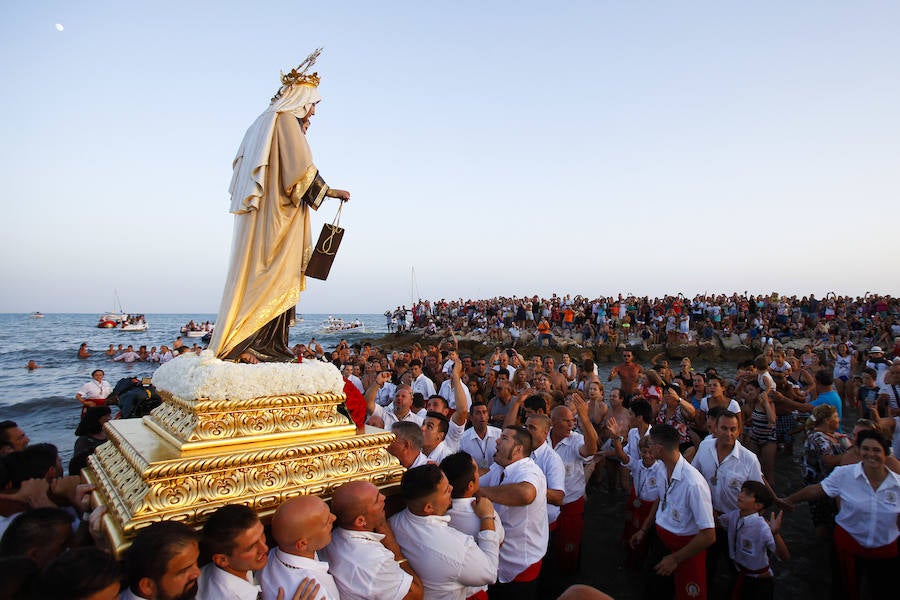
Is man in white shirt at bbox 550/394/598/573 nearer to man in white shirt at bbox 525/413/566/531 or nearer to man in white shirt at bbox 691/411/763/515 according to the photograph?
man in white shirt at bbox 525/413/566/531

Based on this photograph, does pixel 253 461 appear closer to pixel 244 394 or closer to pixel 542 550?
pixel 244 394

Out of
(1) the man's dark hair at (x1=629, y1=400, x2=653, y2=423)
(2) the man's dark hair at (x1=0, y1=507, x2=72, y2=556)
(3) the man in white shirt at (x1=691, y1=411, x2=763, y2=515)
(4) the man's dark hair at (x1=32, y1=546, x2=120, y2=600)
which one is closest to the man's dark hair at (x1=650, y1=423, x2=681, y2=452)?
(3) the man in white shirt at (x1=691, y1=411, x2=763, y2=515)

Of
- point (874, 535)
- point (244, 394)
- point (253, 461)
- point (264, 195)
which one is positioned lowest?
point (874, 535)

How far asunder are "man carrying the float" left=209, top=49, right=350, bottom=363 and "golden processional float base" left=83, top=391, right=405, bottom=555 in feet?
2.23

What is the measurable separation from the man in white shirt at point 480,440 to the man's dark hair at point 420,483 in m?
2.78

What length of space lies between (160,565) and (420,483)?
1.35 metres

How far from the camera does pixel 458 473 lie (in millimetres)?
3203

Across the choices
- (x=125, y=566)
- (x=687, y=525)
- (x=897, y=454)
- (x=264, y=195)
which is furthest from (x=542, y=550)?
(x=897, y=454)

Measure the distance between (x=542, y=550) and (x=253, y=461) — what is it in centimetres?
238

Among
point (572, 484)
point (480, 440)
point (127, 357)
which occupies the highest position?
point (480, 440)

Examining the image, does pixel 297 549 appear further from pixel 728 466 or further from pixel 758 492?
→ pixel 728 466

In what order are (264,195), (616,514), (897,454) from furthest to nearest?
(616,514)
(897,454)
(264,195)

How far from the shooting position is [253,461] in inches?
107

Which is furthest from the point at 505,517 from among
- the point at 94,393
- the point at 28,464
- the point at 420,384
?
A: the point at 94,393
